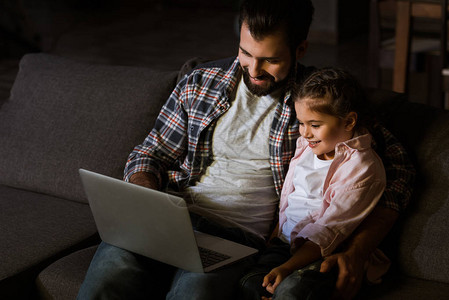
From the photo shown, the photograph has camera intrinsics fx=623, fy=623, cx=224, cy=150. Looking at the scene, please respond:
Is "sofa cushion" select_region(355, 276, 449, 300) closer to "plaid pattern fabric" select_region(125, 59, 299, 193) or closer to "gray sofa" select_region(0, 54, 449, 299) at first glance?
"gray sofa" select_region(0, 54, 449, 299)

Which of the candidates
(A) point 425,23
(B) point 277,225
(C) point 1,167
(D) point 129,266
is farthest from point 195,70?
(A) point 425,23

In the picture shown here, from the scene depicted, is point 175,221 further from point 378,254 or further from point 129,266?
point 378,254

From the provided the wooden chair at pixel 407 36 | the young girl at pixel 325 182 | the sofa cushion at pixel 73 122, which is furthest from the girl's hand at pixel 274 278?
the wooden chair at pixel 407 36

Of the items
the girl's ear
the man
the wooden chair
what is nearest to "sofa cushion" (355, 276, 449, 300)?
the man

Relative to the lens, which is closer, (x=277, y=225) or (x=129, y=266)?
(x=129, y=266)

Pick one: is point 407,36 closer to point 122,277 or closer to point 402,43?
point 402,43

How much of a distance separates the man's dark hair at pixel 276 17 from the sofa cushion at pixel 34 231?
0.89 meters

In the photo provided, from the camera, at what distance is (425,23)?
6.52 meters

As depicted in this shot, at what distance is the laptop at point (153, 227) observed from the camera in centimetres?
146

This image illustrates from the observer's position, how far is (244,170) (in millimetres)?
1916

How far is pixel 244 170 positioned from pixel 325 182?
1.02ft

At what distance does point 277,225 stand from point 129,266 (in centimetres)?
48

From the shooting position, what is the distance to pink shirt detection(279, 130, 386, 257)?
1.61 meters

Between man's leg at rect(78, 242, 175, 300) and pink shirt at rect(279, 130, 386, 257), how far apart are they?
402 mm
